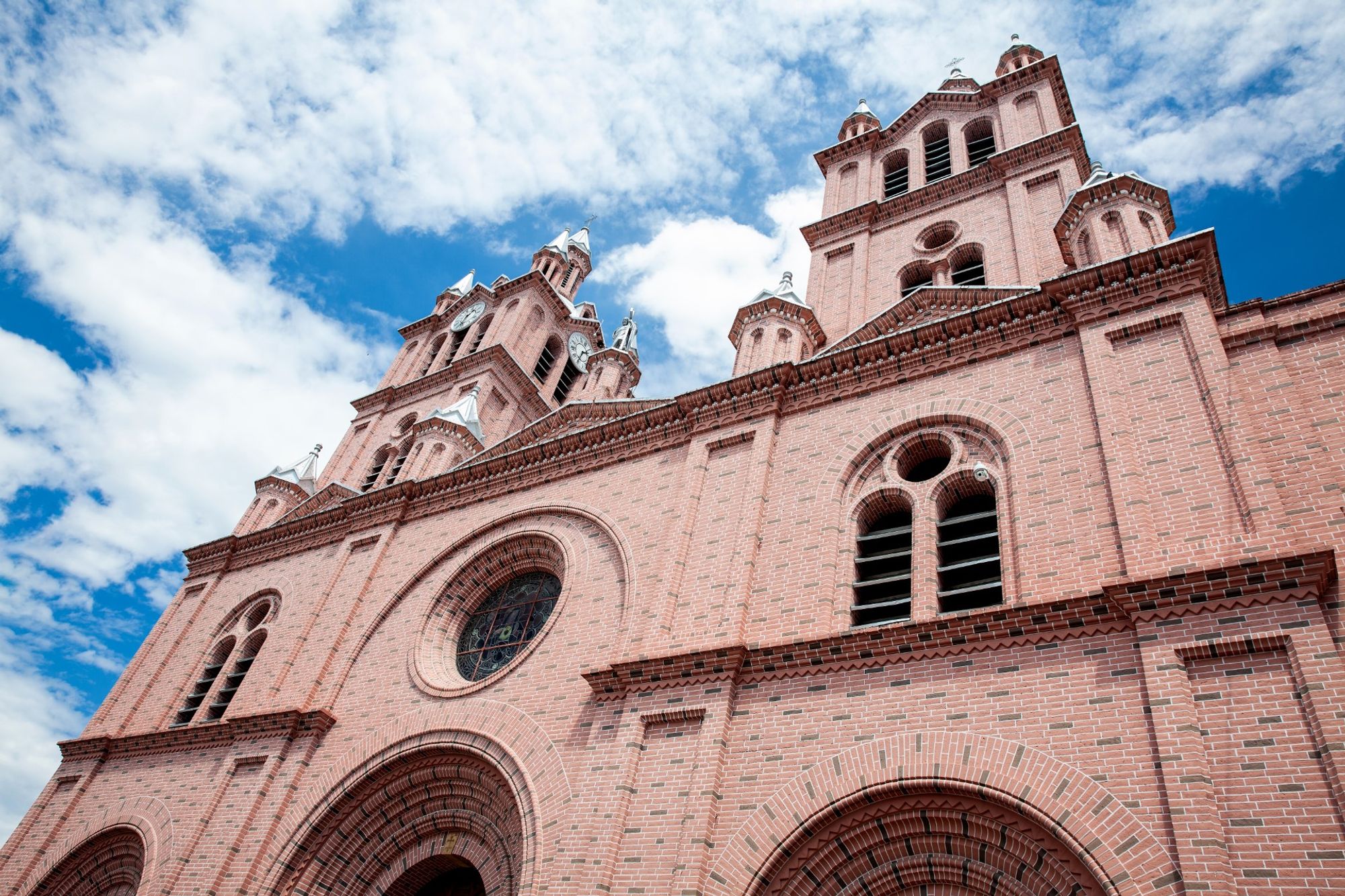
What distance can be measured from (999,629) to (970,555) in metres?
1.94

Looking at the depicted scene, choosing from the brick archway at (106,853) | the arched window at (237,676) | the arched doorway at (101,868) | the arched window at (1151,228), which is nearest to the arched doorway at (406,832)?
the brick archway at (106,853)

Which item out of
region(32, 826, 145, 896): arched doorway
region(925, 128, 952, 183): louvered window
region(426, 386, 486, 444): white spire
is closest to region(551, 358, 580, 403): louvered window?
region(426, 386, 486, 444): white spire

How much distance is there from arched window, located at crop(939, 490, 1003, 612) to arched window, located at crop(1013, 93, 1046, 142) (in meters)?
11.7

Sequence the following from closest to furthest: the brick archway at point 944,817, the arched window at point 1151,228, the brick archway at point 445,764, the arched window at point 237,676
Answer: the brick archway at point 944,817, the brick archway at point 445,764, the arched window at point 1151,228, the arched window at point 237,676

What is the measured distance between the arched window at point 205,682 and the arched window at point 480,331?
40.3 ft

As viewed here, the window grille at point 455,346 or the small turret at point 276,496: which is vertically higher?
the window grille at point 455,346

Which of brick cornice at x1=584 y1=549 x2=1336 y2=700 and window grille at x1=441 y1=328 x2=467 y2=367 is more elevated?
window grille at x1=441 y1=328 x2=467 y2=367

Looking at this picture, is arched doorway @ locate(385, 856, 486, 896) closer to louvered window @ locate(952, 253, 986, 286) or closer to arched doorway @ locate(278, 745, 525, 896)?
arched doorway @ locate(278, 745, 525, 896)

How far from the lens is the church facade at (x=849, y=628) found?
8156mm

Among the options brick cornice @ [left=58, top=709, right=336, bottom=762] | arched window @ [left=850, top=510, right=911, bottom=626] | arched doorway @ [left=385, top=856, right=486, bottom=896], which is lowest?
arched doorway @ [left=385, top=856, right=486, bottom=896]

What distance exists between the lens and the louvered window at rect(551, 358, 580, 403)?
3145cm

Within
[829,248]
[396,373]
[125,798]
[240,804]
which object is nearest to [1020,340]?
[829,248]

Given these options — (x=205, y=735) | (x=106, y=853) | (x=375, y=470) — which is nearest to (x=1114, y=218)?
(x=205, y=735)

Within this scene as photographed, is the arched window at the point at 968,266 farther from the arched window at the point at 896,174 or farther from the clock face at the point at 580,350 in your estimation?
the clock face at the point at 580,350
